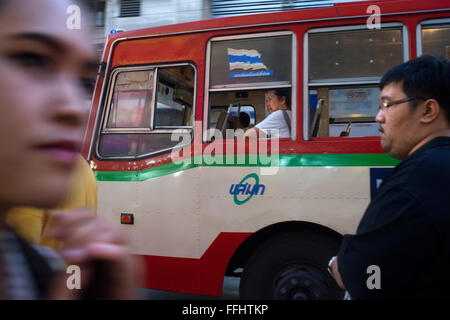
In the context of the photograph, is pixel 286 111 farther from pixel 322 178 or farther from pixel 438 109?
pixel 438 109

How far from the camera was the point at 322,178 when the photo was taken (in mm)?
3176

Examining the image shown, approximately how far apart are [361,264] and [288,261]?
2095 mm

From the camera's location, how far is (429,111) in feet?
4.82

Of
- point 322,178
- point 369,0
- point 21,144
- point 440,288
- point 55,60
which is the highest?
point 369,0

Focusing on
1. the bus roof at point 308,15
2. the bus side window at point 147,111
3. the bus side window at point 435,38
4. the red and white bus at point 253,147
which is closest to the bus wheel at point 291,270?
the red and white bus at point 253,147

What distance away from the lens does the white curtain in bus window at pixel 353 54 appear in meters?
3.20

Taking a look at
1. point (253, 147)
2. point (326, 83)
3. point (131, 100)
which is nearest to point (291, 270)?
point (253, 147)

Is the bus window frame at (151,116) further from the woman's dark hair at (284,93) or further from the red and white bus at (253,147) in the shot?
the woman's dark hair at (284,93)

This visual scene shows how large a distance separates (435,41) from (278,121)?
5.47 feet

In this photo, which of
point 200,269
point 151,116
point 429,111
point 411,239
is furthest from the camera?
point 151,116

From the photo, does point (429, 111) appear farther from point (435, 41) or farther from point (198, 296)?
point (198, 296)

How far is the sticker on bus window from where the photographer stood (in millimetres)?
3406
